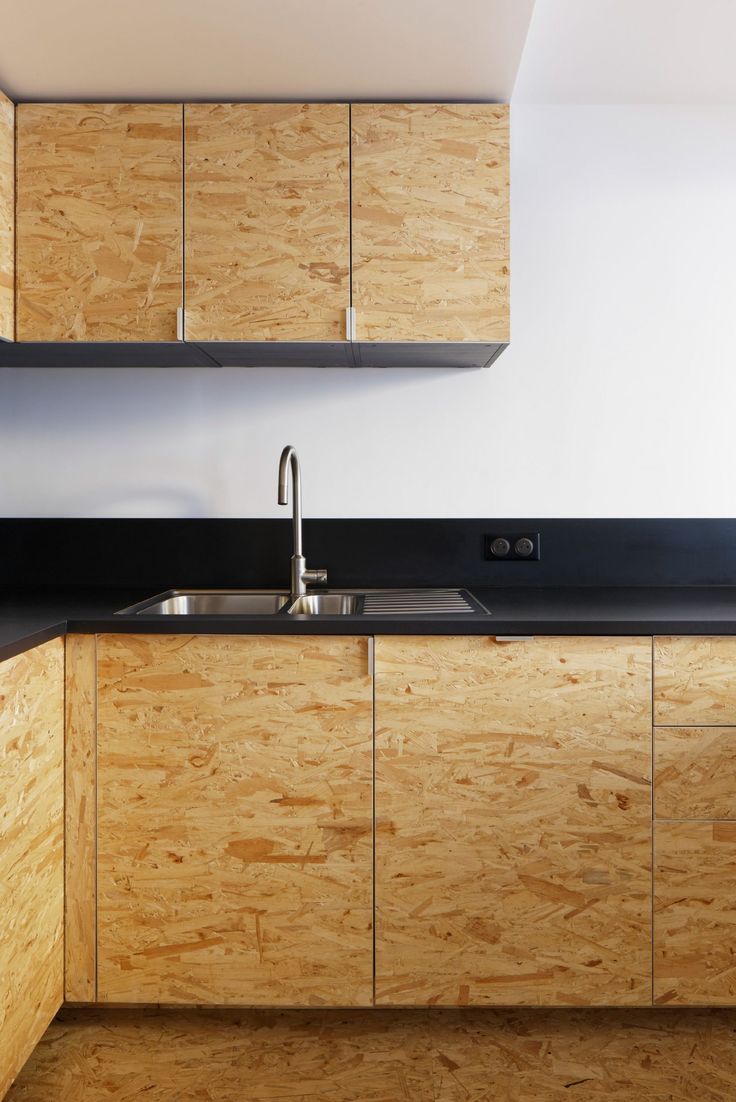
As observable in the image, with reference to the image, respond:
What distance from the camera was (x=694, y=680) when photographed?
66.1 inches

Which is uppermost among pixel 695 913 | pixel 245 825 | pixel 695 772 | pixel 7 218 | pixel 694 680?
pixel 7 218

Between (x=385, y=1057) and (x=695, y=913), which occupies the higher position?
(x=695, y=913)

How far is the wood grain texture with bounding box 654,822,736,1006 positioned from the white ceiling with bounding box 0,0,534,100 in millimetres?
1821

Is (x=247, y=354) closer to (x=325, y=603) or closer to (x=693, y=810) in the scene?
(x=325, y=603)

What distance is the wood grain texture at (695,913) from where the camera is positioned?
168cm

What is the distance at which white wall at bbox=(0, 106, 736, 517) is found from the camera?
7.54 ft

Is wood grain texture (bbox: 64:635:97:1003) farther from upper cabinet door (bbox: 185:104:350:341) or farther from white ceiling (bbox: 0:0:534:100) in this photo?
white ceiling (bbox: 0:0:534:100)

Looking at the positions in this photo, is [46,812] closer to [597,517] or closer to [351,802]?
[351,802]

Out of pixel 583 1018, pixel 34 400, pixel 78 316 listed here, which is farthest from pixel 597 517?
pixel 34 400

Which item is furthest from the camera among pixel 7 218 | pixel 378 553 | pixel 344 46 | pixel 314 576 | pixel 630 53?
pixel 378 553

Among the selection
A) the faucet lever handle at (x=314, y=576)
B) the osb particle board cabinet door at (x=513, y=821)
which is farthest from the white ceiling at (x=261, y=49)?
the osb particle board cabinet door at (x=513, y=821)

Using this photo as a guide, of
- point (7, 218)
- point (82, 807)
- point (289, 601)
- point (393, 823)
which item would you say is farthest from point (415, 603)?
point (7, 218)

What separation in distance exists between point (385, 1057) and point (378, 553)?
1.27m

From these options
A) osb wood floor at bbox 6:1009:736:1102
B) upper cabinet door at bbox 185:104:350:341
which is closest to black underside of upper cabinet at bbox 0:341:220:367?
upper cabinet door at bbox 185:104:350:341
